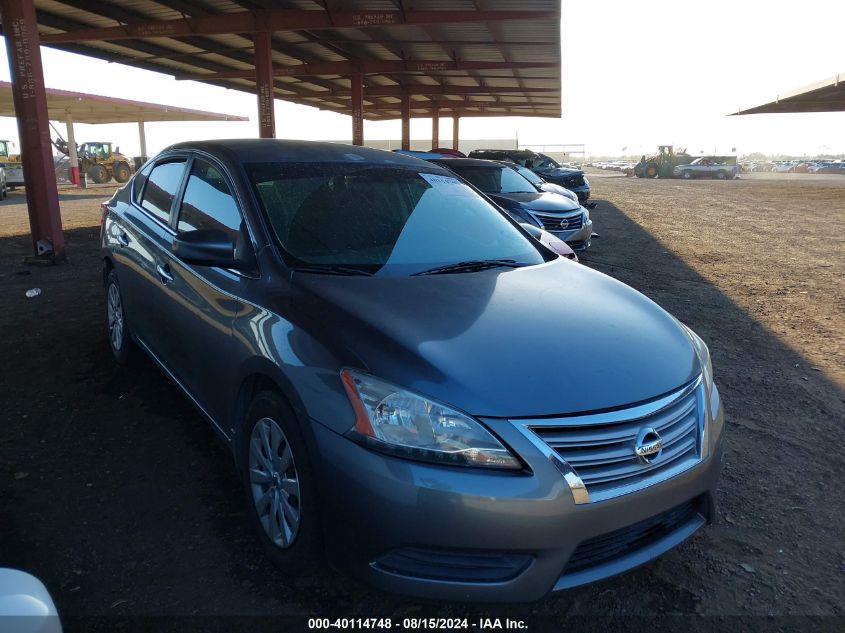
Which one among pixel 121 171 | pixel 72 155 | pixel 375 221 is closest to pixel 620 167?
pixel 121 171

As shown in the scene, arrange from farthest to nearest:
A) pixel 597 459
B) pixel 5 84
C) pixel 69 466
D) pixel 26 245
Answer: pixel 5 84
pixel 26 245
pixel 69 466
pixel 597 459

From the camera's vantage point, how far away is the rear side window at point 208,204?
9.75 ft

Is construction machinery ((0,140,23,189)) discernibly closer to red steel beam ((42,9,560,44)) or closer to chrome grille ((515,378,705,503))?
red steel beam ((42,9,560,44))

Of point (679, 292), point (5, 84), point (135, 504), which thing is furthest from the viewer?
point (5, 84)

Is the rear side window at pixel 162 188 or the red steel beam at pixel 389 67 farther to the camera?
the red steel beam at pixel 389 67

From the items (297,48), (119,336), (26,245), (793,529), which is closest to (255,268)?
(119,336)

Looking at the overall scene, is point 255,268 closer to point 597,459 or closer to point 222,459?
point 222,459

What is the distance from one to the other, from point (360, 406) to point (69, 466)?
2.06 metres

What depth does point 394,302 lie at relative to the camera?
2424 mm

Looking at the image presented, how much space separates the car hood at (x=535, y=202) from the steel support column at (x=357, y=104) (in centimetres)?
1097

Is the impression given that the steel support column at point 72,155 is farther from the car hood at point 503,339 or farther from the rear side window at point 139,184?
the car hood at point 503,339

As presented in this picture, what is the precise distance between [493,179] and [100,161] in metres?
30.3

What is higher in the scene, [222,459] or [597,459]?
[597,459]

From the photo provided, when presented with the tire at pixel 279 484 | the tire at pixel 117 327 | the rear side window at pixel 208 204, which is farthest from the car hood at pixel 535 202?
the tire at pixel 279 484
